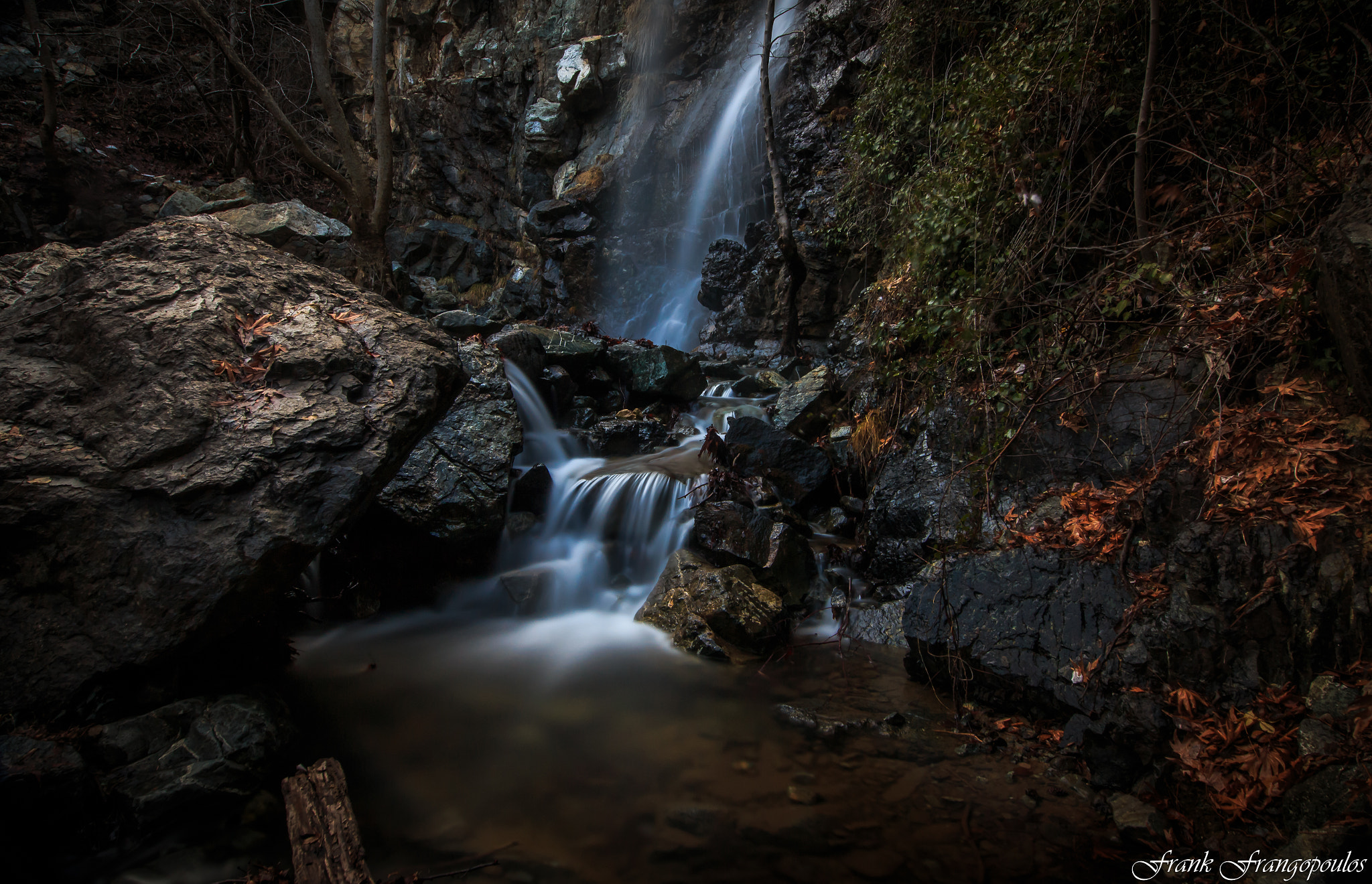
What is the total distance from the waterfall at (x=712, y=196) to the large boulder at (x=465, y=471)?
8285 millimetres

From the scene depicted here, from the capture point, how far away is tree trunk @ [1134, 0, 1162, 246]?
3.81 metres

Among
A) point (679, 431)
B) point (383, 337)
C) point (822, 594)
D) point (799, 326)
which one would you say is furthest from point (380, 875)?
point (799, 326)

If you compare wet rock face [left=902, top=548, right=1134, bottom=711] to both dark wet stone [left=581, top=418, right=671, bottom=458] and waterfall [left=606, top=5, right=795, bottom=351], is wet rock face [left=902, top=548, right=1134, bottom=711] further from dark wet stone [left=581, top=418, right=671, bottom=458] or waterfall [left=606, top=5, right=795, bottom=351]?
waterfall [left=606, top=5, right=795, bottom=351]

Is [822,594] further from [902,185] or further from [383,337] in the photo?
[902,185]

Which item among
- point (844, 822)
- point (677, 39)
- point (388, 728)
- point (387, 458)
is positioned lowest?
point (844, 822)

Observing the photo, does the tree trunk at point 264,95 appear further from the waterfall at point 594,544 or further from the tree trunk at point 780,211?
the tree trunk at point 780,211

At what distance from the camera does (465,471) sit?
18.7 ft

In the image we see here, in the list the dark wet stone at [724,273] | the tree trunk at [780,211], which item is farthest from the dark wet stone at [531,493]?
the dark wet stone at [724,273]

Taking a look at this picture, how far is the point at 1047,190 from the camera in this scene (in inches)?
190

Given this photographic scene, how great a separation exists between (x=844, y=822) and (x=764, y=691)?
4.13 ft

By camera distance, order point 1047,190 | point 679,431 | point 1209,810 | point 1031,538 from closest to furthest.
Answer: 1. point 1209,810
2. point 1031,538
3. point 1047,190
4. point 679,431

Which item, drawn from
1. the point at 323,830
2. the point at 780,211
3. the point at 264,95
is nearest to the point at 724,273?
the point at 780,211

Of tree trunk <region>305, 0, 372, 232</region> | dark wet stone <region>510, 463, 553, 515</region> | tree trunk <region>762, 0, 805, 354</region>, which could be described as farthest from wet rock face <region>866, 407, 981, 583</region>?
tree trunk <region>305, 0, 372, 232</region>

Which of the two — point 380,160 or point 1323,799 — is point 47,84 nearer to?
point 380,160
